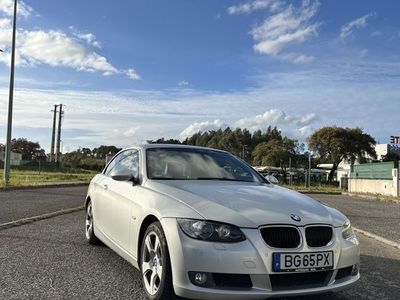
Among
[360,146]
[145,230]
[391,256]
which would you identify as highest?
[360,146]

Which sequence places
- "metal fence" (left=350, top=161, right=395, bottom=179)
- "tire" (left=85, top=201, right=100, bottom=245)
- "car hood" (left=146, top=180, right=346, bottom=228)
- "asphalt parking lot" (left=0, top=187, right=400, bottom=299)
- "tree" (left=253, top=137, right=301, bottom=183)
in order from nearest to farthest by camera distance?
"car hood" (left=146, top=180, right=346, bottom=228) → "asphalt parking lot" (left=0, top=187, right=400, bottom=299) → "tire" (left=85, top=201, right=100, bottom=245) → "metal fence" (left=350, top=161, right=395, bottom=179) → "tree" (left=253, top=137, right=301, bottom=183)

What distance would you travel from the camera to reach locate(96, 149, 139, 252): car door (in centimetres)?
550

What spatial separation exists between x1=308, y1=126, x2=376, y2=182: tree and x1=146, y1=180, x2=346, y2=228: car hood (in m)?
56.9

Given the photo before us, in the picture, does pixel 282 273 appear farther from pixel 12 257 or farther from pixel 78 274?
pixel 12 257

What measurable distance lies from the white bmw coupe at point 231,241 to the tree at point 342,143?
2246 inches

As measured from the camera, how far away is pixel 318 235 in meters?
4.37

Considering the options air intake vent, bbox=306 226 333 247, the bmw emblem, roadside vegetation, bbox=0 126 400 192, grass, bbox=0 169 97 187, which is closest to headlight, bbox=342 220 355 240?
air intake vent, bbox=306 226 333 247

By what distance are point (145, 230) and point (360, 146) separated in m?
59.3

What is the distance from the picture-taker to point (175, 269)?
13.7 feet

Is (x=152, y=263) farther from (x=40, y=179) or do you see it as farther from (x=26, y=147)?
(x=26, y=147)

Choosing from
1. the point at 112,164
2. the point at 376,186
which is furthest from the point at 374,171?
the point at 112,164

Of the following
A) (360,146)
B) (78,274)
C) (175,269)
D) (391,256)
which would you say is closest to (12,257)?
(78,274)

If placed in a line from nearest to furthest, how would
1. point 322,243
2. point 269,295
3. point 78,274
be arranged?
point 269,295
point 322,243
point 78,274

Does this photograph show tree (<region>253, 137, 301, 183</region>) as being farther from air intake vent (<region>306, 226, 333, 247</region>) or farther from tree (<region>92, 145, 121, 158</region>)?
air intake vent (<region>306, 226, 333, 247</region>)
